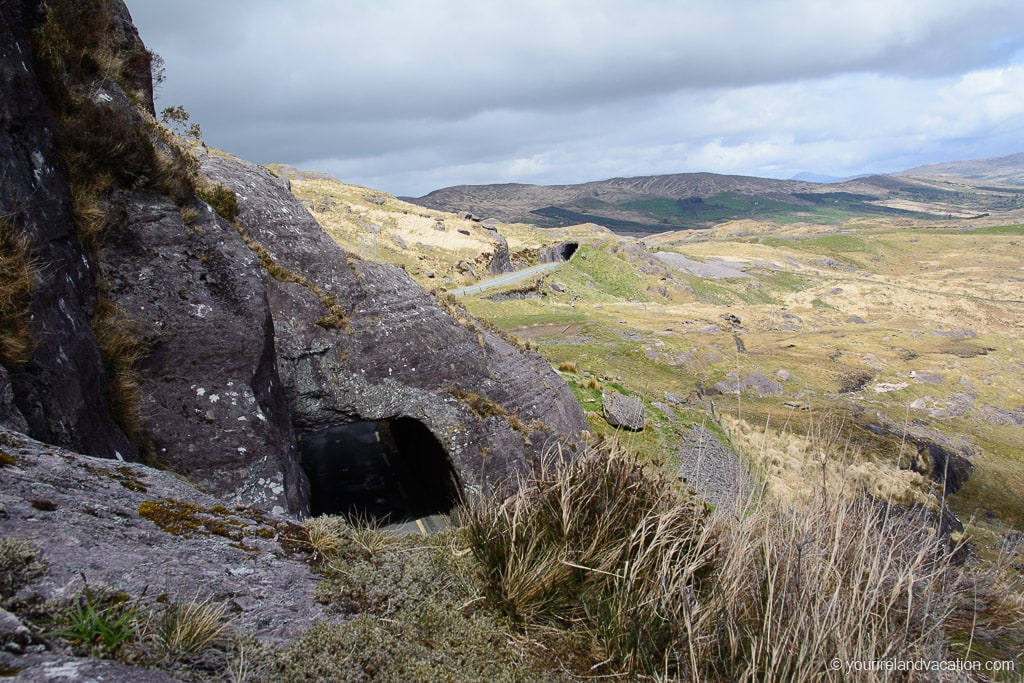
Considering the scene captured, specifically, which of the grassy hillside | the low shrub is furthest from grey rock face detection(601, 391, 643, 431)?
the low shrub

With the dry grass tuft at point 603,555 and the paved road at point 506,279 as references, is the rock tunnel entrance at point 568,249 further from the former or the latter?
the dry grass tuft at point 603,555

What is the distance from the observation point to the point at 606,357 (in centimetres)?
3969

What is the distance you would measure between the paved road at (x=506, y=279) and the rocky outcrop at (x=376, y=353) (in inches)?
1569

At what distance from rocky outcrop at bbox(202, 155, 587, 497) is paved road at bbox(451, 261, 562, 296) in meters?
39.8

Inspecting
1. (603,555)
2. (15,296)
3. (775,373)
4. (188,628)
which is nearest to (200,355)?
(15,296)

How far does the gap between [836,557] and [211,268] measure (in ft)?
35.5

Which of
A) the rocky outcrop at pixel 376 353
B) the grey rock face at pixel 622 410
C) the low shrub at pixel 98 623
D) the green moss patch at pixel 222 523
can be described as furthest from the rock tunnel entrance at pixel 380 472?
the low shrub at pixel 98 623

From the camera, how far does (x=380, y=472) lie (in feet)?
54.9

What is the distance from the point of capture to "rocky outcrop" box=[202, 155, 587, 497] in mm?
12969

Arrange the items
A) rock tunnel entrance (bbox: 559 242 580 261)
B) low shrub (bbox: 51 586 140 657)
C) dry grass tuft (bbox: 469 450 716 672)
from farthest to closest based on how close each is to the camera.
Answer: rock tunnel entrance (bbox: 559 242 580 261)
dry grass tuft (bbox: 469 450 716 672)
low shrub (bbox: 51 586 140 657)

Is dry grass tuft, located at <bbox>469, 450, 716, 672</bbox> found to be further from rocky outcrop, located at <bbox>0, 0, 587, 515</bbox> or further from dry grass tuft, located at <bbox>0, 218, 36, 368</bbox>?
dry grass tuft, located at <bbox>0, 218, 36, 368</bbox>

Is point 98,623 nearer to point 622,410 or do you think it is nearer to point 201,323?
point 201,323

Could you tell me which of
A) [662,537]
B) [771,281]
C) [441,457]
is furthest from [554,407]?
[771,281]

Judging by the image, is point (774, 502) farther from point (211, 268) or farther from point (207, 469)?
point (211, 268)
